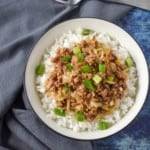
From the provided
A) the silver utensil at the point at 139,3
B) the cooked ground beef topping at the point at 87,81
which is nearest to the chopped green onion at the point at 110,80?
the cooked ground beef topping at the point at 87,81

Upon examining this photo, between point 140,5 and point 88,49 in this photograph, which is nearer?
point 88,49

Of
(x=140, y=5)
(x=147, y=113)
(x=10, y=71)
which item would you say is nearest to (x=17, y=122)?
(x=10, y=71)

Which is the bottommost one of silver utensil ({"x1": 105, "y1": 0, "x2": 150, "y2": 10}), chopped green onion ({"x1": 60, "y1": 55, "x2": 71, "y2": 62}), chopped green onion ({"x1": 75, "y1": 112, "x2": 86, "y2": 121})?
chopped green onion ({"x1": 75, "y1": 112, "x2": 86, "y2": 121})

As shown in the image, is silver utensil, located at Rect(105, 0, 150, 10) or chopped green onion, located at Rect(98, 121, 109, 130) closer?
chopped green onion, located at Rect(98, 121, 109, 130)

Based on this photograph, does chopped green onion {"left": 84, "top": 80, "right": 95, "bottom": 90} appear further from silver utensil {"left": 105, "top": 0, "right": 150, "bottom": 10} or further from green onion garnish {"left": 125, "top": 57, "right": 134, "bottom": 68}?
silver utensil {"left": 105, "top": 0, "right": 150, "bottom": 10}

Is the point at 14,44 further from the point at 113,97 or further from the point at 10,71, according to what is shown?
the point at 113,97

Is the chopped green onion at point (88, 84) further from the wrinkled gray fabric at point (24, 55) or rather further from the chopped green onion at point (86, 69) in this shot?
the wrinkled gray fabric at point (24, 55)

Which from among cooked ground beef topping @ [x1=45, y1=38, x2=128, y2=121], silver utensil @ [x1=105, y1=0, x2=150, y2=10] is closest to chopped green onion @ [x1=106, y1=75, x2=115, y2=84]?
cooked ground beef topping @ [x1=45, y1=38, x2=128, y2=121]

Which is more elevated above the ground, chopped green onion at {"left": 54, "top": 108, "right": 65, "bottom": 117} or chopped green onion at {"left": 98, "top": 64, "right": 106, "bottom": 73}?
chopped green onion at {"left": 98, "top": 64, "right": 106, "bottom": 73}
